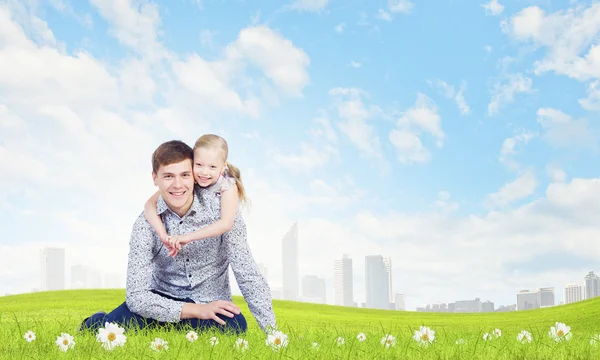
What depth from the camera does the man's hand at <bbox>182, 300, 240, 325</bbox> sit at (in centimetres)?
623

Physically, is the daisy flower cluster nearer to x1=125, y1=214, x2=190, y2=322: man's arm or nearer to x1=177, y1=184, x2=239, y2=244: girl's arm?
x1=125, y1=214, x2=190, y2=322: man's arm

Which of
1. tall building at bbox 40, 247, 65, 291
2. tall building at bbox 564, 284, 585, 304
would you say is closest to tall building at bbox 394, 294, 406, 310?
tall building at bbox 564, 284, 585, 304

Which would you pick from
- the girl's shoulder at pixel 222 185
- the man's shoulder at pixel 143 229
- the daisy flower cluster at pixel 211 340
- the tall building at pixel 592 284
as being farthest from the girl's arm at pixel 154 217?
the tall building at pixel 592 284

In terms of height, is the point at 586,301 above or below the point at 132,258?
below

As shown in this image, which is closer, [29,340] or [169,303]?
[29,340]

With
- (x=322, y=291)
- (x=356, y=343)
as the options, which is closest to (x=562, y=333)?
(x=356, y=343)

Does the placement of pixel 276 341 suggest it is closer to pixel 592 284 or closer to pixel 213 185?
pixel 213 185

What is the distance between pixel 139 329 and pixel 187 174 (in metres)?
1.84

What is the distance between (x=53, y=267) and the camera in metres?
187

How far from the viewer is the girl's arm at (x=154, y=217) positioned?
6156 mm

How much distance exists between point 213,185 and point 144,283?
4.32ft

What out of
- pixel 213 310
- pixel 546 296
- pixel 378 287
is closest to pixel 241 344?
pixel 213 310

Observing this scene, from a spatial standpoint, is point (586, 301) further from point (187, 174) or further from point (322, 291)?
point (322, 291)

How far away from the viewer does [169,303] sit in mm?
6457
